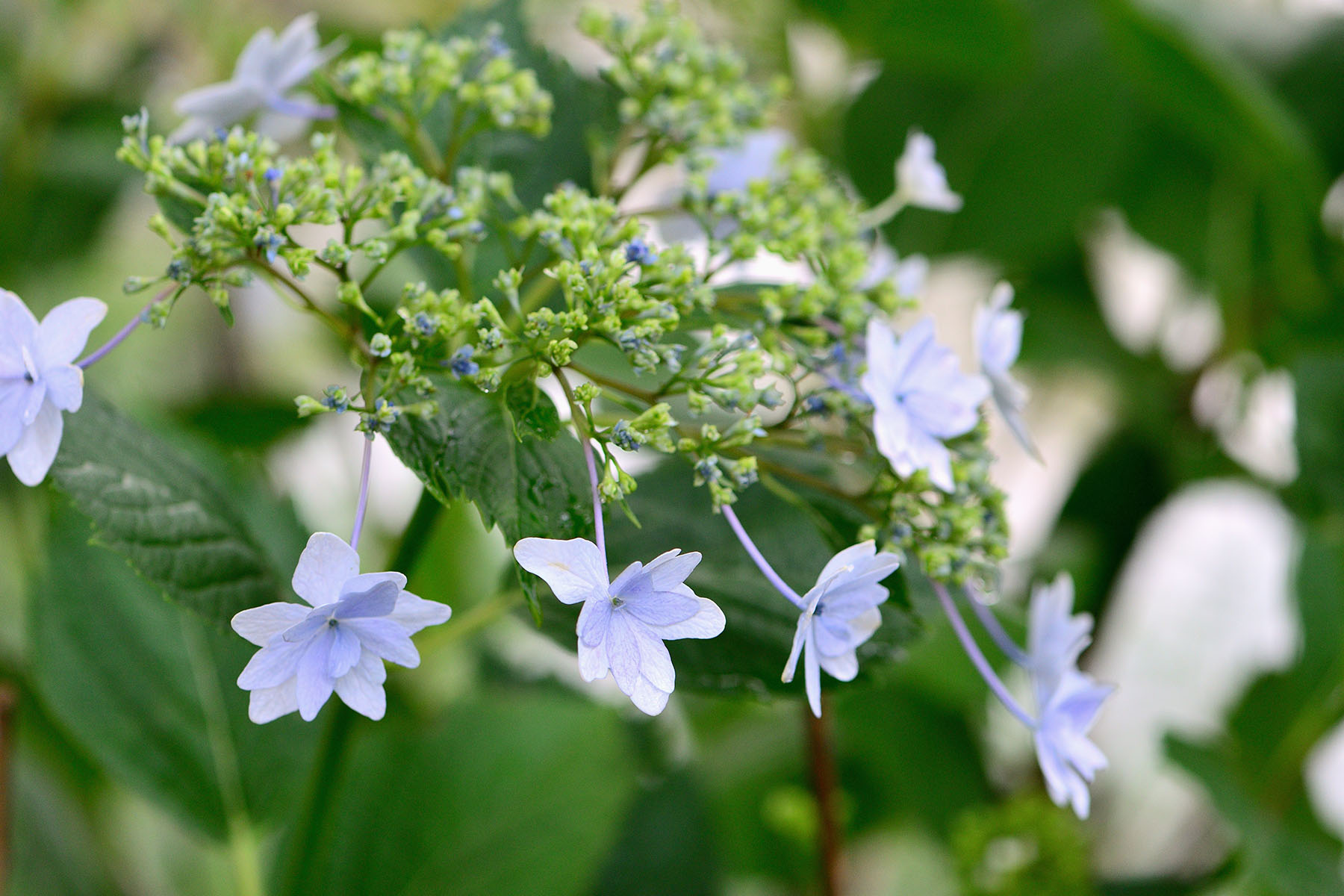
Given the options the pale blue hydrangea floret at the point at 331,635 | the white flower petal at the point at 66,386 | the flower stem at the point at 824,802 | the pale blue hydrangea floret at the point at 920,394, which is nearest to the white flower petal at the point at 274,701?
the pale blue hydrangea floret at the point at 331,635

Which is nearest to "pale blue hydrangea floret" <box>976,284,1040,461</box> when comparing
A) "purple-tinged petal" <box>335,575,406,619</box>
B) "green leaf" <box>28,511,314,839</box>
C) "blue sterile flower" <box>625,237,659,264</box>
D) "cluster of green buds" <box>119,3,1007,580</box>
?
"cluster of green buds" <box>119,3,1007,580</box>

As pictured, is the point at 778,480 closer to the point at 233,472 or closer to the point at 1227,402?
the point at 233,472

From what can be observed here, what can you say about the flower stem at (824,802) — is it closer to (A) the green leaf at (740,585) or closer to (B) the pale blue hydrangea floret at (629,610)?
(A) the green leaf at (740,585)

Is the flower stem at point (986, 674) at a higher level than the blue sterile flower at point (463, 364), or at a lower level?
lower

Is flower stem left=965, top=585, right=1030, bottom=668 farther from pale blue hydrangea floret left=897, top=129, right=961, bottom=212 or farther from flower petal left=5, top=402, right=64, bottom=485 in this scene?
flower petal left=5, top=402, right=64, bottom=485

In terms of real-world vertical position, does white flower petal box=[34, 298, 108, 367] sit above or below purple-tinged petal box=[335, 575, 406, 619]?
above

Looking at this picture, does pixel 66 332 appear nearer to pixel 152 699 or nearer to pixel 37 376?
pixel 37 376
